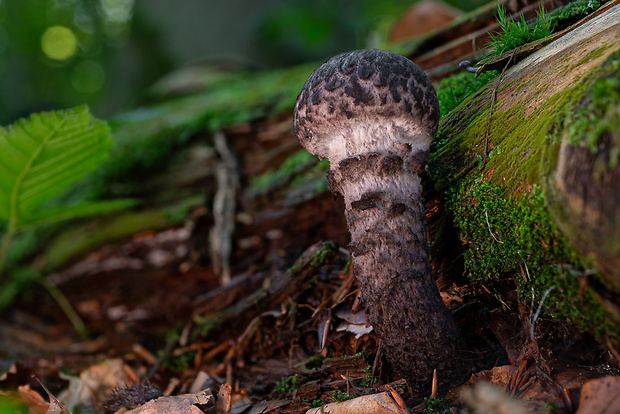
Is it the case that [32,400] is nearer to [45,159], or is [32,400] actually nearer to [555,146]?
[45,159]

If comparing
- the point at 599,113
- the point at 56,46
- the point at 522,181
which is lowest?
the point at 522,181

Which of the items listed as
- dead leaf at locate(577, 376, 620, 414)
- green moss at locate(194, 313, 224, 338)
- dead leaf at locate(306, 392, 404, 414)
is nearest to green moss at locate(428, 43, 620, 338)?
dead leaf at locate(577, 376, 620, 414)

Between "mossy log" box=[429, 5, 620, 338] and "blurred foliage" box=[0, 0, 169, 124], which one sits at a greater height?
"blurred foliage" box=[0, 0, 169, 124]

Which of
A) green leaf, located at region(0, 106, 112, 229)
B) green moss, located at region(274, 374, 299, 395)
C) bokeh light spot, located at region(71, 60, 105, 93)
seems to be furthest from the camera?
bokeh light spot, located at region(71, 60, 105, 93)

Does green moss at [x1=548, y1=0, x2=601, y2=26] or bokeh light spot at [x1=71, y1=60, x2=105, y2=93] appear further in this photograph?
bokeh light spot at [x1=71, y1=60, x2=105, y2=93]

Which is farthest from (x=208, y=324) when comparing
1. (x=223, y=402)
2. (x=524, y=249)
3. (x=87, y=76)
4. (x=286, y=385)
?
(x=87, y=76)

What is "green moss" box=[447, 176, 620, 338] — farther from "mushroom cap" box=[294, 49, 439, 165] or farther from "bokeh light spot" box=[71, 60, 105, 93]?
"bokeh light spot" box=[71, 60, 105, 93]

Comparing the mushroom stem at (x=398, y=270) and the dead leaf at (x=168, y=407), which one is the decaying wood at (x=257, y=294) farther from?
the dead leaf at (x=168, y=407)
